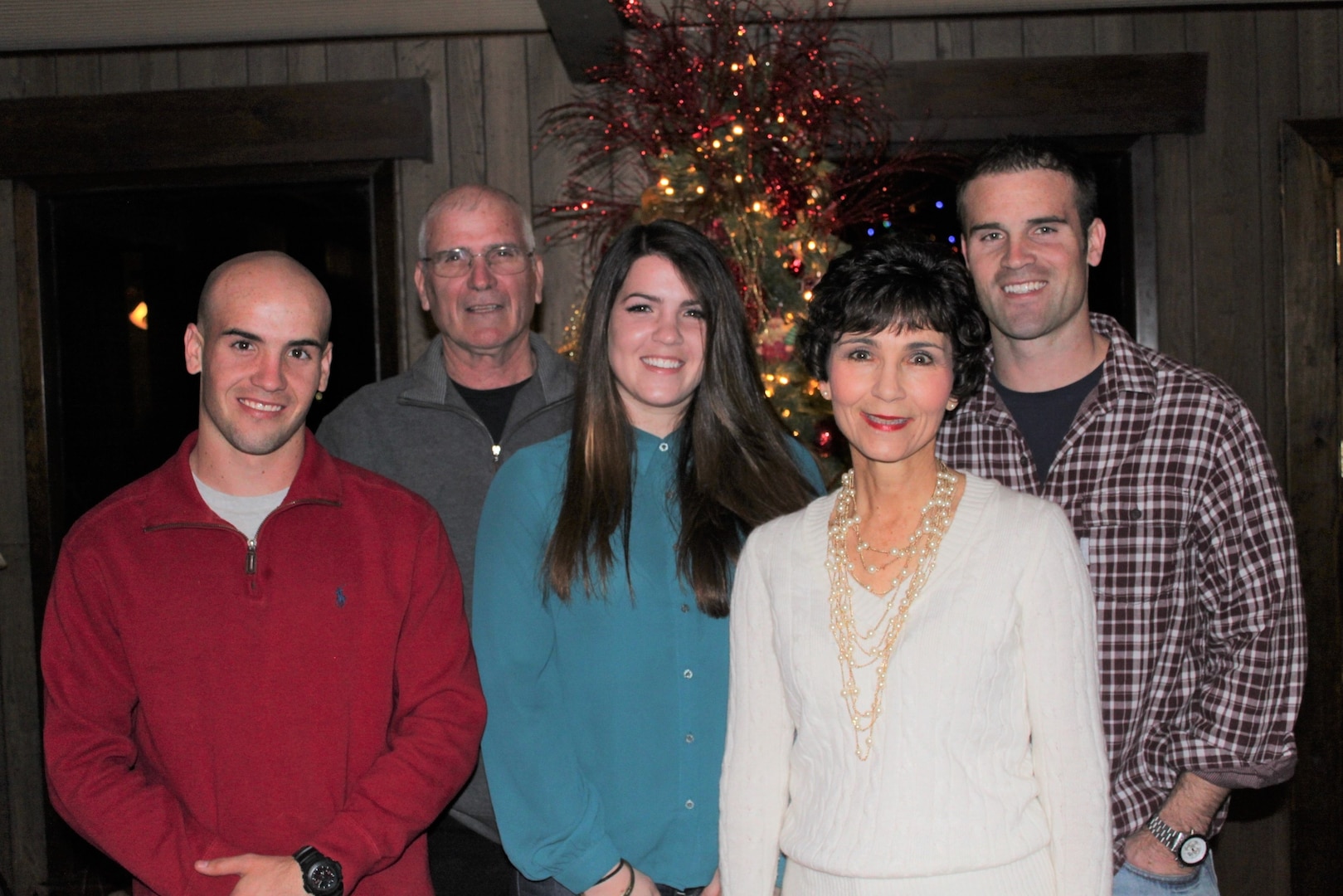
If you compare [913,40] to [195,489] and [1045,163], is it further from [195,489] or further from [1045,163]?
[195,489]

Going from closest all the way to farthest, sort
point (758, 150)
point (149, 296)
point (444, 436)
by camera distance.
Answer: point (444, 436) < point (758, 150) < point (149, 296)

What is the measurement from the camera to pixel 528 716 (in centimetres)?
177

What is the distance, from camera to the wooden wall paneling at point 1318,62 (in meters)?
3.73

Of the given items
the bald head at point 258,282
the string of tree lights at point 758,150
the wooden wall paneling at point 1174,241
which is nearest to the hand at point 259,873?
the bald head at point 258,282

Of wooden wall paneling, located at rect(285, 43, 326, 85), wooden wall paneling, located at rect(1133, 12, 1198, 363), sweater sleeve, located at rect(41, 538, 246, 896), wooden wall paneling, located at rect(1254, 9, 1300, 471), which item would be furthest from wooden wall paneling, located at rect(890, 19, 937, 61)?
sweater sleeve, located at rect(41, 538, 246, 896)

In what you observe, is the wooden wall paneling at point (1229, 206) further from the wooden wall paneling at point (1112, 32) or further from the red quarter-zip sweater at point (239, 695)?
the red quarter-zip sweater at point (239, 695)

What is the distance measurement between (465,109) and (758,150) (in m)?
1.18

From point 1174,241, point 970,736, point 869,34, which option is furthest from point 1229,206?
point 970,736

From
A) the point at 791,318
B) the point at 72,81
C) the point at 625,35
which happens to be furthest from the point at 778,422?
the point at 72,81

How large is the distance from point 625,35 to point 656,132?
0.38 metres

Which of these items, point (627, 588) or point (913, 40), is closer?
point (627, 588)

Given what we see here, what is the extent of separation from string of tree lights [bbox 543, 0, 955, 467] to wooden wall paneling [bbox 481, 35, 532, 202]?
0.39 meters

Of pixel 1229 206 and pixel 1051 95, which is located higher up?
pixel 1051 95

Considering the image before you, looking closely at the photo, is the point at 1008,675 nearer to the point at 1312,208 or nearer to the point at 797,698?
the point at 797,698
